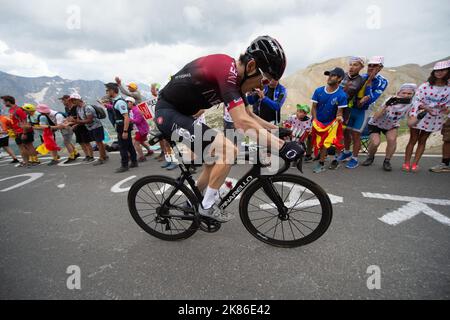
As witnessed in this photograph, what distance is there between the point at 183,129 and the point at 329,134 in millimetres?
3681

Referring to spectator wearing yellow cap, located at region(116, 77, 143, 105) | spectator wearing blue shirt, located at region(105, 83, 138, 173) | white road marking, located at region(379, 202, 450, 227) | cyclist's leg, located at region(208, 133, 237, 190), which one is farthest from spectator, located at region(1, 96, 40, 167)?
white road marking, located at region(379, 202, 450, 227)

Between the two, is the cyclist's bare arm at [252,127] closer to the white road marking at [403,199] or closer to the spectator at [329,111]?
the white road marking at [403,199]

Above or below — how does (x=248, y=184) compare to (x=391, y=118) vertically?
below

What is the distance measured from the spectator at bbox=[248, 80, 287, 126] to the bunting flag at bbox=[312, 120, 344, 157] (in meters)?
0.97

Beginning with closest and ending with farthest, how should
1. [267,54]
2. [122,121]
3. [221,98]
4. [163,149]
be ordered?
[267,54]
[221,98]
[122,121]
[163,149]

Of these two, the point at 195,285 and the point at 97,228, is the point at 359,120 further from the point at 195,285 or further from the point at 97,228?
the point at 97,228

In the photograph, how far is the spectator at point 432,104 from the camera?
400cm

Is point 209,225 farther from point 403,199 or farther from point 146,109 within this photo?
point 146,109

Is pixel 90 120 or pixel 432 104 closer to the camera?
pixel 432 104

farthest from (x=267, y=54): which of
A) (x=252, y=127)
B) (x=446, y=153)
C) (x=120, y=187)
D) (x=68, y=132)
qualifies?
(x=68, y=132)

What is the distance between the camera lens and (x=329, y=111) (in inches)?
179

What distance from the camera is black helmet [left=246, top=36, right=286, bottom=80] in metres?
2.10

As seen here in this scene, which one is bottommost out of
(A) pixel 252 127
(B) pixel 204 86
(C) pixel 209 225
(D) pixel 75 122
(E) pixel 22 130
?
(C) pixel 209 225

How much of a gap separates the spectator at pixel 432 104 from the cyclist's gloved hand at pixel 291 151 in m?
4.23
